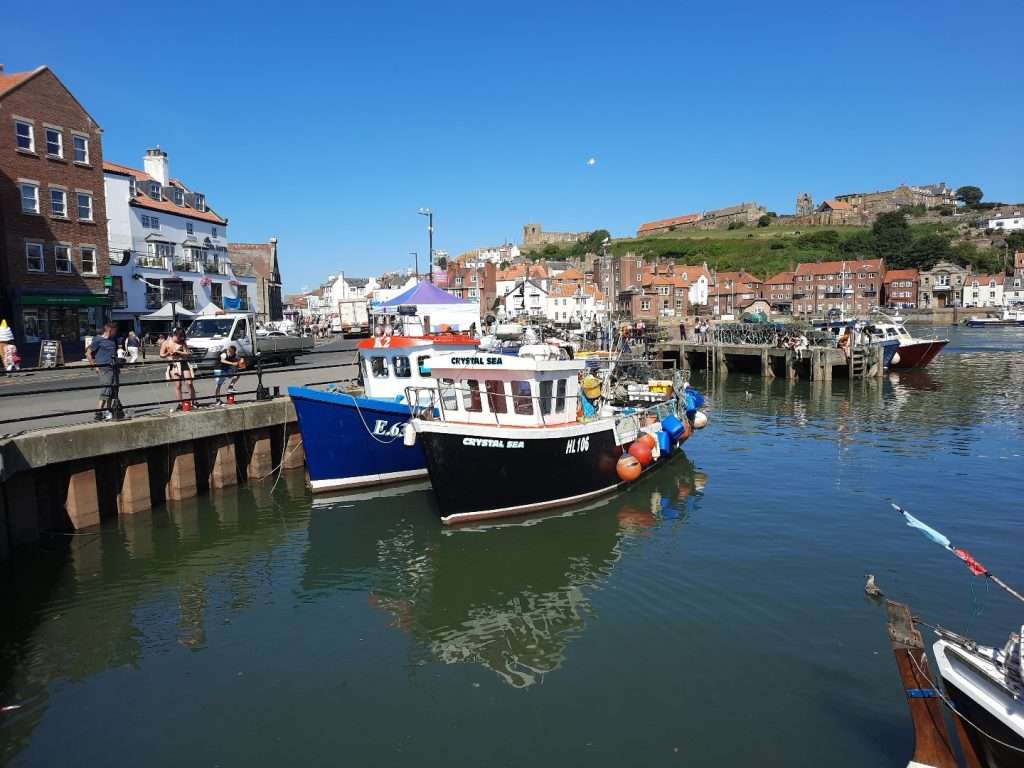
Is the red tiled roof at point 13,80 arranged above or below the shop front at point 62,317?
above

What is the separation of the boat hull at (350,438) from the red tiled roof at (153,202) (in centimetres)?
3546

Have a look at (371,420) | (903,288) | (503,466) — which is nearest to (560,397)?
(503,466)

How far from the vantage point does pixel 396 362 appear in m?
18.2

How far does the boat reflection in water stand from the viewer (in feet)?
32.6

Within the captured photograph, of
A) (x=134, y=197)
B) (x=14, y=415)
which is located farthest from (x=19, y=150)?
(x=14, y=415)

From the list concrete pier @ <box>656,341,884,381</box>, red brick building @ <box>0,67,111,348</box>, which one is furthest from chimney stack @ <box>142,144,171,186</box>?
concrete pier @ <box>656,341,884,381</box>

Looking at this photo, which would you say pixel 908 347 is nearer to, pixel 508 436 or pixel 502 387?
pixel 502 387

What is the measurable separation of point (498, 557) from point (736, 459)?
10946 millimetres

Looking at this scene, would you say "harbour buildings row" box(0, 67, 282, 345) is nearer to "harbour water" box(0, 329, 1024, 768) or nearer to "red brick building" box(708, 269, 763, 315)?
"harbour water" box(0, 329, 1024, 768)

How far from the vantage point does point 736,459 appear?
2141 centimetres

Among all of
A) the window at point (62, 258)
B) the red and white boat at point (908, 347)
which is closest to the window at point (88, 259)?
the window at point (62, 258)

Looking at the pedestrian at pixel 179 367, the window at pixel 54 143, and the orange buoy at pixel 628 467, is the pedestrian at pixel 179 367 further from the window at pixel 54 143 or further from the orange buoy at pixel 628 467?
the window at pixel 54 143

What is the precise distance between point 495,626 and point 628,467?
6800 mm

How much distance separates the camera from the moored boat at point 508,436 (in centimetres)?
1382
